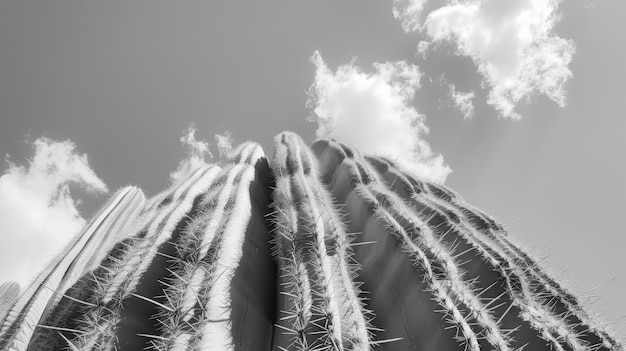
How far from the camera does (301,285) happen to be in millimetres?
1912

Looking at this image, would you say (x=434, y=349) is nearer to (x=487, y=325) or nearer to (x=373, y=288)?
(x=487, y=325)

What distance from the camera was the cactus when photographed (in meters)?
1.67

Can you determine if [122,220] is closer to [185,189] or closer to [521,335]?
[185,189]

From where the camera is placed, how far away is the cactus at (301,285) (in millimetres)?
1671

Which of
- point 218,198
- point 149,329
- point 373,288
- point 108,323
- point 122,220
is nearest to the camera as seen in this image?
point 108,323

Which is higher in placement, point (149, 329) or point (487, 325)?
point (487, 325)

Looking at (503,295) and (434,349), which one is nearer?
(434,349)

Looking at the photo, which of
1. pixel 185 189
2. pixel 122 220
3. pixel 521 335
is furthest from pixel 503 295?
pixel 122 220

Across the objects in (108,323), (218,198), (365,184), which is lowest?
(108,323)

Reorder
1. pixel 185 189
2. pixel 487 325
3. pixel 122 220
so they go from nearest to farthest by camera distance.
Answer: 1. pixel 487 325
2. pixel 185 189
3. pixel 122 220

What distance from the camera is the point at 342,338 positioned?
1.70m

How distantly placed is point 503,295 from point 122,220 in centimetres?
367

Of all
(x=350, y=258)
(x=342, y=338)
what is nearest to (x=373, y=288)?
(x=350, y=258)

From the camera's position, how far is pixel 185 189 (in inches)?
115
